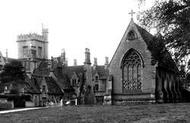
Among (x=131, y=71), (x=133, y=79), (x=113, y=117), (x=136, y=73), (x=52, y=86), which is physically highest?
(x=131, y=71)

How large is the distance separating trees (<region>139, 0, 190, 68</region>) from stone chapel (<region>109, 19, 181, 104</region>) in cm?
2013

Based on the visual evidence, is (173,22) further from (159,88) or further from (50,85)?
(50,85)

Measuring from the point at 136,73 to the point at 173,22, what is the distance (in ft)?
81.6

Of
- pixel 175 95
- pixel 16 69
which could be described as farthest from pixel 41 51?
pixel 175 95

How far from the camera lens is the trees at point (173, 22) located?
27859 mm

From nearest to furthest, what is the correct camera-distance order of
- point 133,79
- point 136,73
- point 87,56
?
point 133,79
point 136,73
point 87,56

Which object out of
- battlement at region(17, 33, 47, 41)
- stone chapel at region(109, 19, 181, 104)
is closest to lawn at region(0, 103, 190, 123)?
stone chapel at region(109, 19, 181, 104)

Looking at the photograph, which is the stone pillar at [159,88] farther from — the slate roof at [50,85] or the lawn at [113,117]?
the lawn at [113,117]

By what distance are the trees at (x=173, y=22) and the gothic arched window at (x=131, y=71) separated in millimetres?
21390

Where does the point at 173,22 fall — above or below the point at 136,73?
above

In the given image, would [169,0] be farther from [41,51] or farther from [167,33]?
[41,51]

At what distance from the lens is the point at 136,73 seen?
177 ft

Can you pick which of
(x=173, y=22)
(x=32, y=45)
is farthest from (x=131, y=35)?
(x=32, y=45)

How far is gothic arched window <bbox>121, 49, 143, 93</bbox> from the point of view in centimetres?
5372
